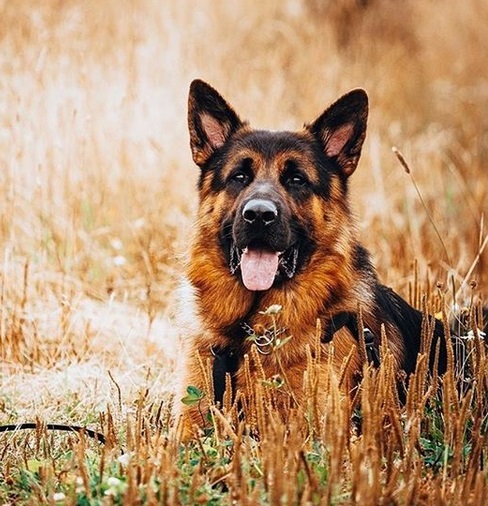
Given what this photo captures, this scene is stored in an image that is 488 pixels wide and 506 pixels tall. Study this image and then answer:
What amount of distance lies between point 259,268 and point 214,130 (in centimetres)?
82

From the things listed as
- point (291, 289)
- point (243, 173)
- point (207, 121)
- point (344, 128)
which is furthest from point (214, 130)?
point (291, 289)

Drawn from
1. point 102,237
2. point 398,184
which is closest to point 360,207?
point 398,184

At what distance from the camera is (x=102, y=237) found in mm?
6426

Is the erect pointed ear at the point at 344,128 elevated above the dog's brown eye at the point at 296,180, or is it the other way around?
the erect pointed ear at the point at 344,128

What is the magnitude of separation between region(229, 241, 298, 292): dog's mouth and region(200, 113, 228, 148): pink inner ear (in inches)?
25.2

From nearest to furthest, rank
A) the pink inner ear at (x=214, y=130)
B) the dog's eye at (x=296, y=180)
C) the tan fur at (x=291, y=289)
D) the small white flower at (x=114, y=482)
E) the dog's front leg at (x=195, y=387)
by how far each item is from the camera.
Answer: the small white flower at (x=114, y=482) < the dog's front leg at (x=195, y=387) < the tan fur at (x=291, y=289) < the dog's eye at (x=296, y=180) < the pink inner ear at (x=214, y=130)

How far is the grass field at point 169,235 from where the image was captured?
9.13 feet

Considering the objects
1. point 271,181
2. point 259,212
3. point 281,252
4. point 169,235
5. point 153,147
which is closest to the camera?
point 259,212

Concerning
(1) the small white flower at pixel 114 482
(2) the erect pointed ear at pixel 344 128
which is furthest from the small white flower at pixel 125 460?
(2) the erect pointed ear at pixel 344 128

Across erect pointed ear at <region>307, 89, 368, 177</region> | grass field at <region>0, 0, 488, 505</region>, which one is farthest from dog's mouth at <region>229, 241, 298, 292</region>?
erect pointed ear at <region>307, 89, 368, 177</region>

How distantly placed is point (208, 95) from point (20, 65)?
2861mm

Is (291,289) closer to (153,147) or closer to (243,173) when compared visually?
(243,173)

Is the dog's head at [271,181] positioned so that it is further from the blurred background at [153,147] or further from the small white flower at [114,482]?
the small white flower at [114,482]

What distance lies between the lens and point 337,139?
435 centimetres
